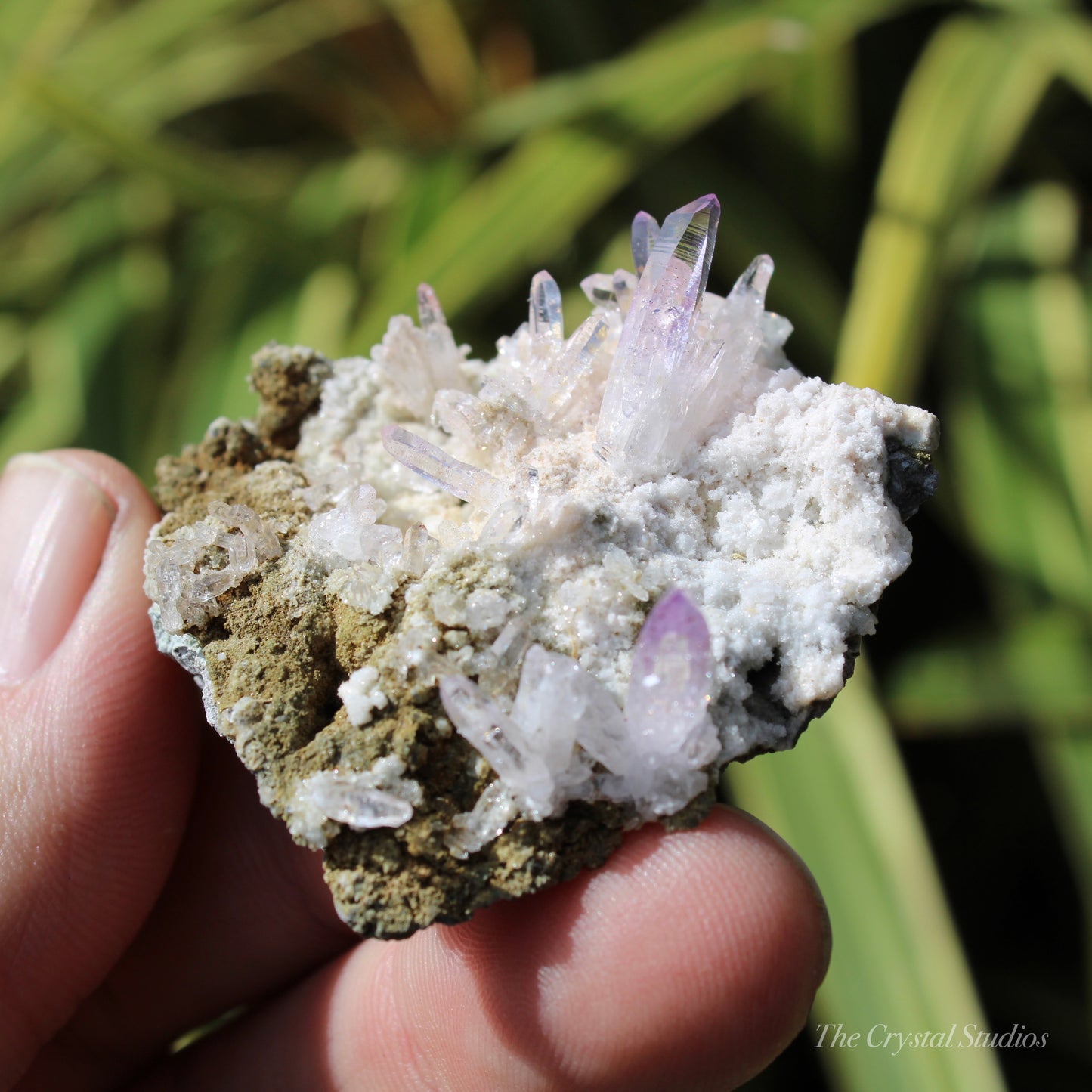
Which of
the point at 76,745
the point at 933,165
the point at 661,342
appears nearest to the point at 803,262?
the point at 933,165

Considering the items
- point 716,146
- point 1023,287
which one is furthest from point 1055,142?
point 716,146

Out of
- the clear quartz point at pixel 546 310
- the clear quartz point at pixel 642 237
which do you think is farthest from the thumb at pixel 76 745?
the clear quartz point at pixel 642 237

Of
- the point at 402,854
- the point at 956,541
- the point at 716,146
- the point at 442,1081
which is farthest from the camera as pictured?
the point at 716,146

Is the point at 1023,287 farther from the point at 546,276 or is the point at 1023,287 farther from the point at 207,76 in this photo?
the point at 207,76

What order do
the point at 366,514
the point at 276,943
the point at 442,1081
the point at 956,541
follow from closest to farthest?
the point at 366,514 → the point at 442,1081 → the point at 276,943 → the point at 956,541

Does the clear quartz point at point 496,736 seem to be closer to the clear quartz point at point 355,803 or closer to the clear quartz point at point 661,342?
the clear quartz point at point 355,803

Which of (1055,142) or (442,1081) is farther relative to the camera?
(1055,142)

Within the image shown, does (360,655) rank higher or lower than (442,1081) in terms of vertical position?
higher

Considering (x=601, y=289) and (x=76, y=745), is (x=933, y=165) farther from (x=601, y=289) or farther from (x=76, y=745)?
(x=76, y=745)
